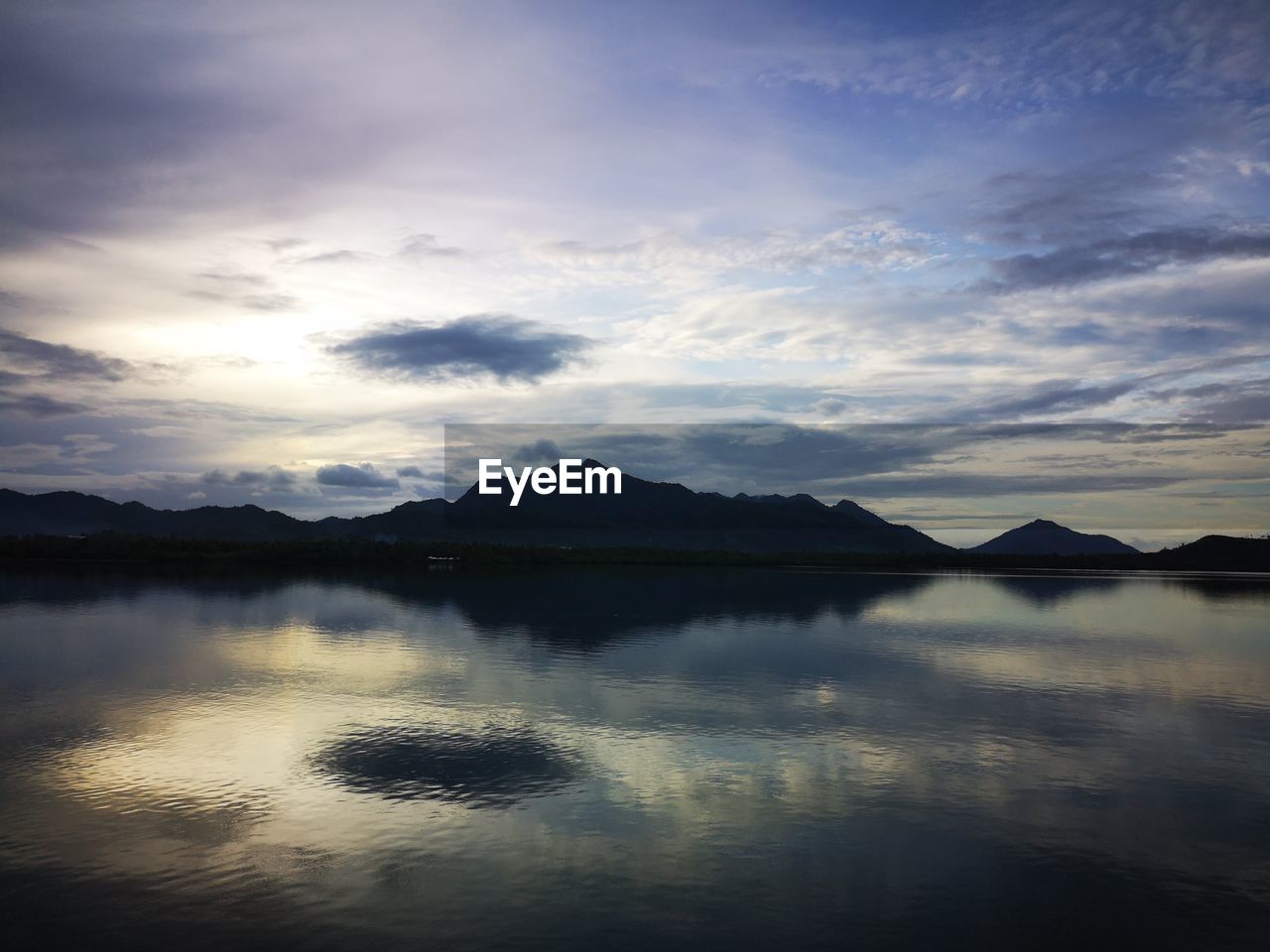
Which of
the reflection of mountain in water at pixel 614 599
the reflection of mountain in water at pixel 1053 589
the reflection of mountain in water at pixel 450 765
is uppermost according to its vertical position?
the reflection of mountain in water at pixel 450 765

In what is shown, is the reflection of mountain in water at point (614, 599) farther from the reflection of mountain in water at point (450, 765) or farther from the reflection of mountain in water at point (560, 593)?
the reflection of mountain in water at point (450, 765)

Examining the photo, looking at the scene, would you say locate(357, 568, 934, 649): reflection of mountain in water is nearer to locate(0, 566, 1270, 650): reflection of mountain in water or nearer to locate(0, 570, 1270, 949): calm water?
locate(0, 566, 1270, 650): reflection of mountain in water

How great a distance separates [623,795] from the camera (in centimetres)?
1911

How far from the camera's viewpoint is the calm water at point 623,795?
1338cm

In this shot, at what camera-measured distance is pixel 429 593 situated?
8225 cm

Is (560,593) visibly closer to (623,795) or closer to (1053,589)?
(1053,589)

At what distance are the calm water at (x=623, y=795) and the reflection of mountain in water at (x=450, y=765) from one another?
0.11m

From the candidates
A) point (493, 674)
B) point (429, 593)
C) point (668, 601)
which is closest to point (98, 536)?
point (429, 593)

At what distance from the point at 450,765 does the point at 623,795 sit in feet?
16.9

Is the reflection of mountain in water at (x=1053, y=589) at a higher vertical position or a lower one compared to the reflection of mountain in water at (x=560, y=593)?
lower

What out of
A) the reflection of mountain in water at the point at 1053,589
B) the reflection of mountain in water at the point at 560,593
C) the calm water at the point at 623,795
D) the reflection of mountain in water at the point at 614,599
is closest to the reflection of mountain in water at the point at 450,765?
the calm water at the point at 623,795

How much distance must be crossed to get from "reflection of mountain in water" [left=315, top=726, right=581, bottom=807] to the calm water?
0.37ft

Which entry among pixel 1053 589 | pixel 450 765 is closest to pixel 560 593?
pixel 450 765

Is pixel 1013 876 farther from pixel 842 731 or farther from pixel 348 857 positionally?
pixel 348 857
